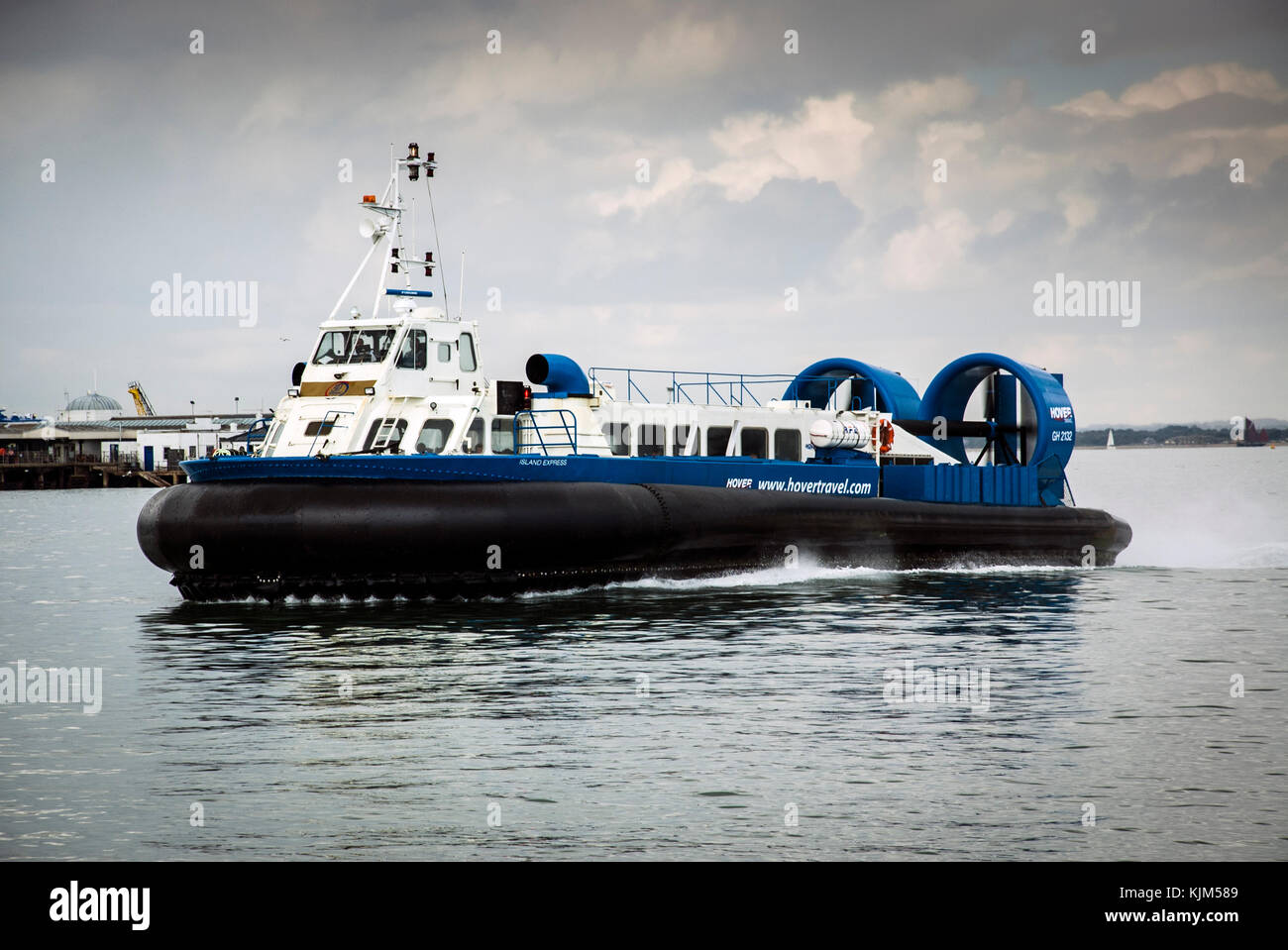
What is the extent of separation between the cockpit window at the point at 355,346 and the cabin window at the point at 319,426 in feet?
2.95

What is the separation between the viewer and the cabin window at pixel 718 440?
56.6 ft

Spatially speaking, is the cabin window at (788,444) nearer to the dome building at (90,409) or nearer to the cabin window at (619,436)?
the cabin window at (619,436)

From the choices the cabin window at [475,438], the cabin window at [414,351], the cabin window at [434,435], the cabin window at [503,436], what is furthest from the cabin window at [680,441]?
the cabin window at [414,351]

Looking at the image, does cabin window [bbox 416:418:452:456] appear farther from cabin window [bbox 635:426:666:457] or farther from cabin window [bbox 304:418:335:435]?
cabin window [bbox 635:426:666:457]

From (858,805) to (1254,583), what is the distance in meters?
12.8

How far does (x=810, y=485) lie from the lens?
55.0 ft

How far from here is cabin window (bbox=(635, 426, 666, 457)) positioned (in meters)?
16.7

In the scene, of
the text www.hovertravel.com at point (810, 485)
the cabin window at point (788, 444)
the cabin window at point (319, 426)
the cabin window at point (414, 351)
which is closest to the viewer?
the cabin window at point (319, 426)

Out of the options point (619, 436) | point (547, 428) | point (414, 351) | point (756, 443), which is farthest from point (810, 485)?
point (414, 351)

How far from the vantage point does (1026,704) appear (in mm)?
8516

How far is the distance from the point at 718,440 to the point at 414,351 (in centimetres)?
450

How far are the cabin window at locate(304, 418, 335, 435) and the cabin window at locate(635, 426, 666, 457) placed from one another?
161 inches

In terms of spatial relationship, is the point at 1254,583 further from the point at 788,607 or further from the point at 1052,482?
the point at 788,607
